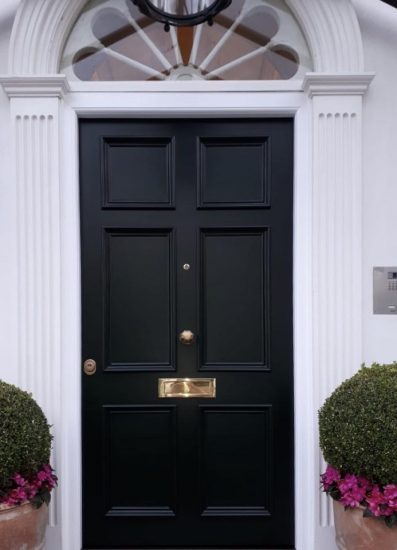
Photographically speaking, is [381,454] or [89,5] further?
[89,5]

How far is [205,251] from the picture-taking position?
10.8 ft

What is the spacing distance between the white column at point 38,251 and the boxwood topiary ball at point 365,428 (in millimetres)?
1522

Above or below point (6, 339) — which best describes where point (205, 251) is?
above

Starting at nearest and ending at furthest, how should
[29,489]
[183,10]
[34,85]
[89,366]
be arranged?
[183,10] < [29,489] < [34,85] < [89,366]

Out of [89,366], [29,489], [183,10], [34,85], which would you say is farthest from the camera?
[89,366]

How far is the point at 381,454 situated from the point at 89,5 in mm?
2941

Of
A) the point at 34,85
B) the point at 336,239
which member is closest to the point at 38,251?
the point at 34,85

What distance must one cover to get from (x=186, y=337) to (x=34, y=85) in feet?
5.48

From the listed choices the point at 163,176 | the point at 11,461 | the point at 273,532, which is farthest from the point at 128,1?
the point at 273,532

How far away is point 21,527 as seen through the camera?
2598 mm

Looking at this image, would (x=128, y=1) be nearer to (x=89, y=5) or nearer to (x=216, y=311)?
(x=89, y=5)

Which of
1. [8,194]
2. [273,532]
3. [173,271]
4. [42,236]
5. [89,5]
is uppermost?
[89,5]

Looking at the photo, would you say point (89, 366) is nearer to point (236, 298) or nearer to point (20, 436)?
point (20, 436)

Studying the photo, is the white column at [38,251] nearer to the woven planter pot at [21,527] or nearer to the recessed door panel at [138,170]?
the recessed door panel at [138,170]
